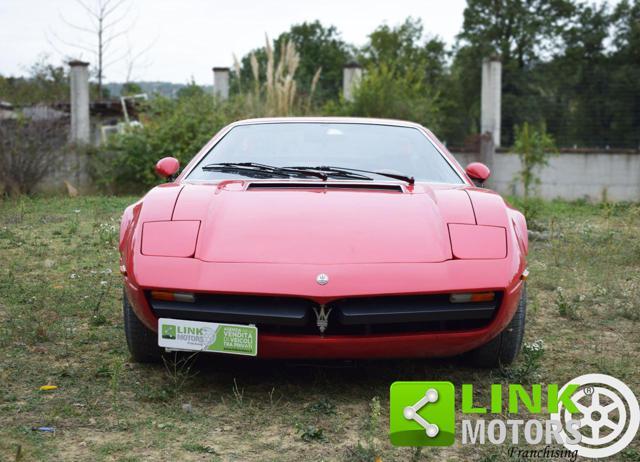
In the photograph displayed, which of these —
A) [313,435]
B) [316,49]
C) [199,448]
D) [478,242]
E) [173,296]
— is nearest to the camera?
[199,448]

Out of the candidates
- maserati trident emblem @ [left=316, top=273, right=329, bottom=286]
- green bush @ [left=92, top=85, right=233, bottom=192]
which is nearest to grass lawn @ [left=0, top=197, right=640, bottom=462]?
maserati trident emblem @ [left=316, top=273, right=329, bottom=286]

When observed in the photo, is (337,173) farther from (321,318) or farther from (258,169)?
(321,318)

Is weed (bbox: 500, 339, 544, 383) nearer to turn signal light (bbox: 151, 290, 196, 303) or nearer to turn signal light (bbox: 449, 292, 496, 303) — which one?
turn signal light (bbox: 449, 292, 496, 303)

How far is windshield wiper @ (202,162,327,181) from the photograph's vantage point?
3779mm

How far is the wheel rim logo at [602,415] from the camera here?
260cm

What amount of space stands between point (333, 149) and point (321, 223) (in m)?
1.09

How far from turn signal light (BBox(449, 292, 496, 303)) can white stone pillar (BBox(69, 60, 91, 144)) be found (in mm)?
11895

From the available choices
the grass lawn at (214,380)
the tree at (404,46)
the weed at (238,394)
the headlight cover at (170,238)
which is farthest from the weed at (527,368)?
the tree at (404,46)

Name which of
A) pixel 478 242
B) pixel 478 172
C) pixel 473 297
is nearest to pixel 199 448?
pixel 473 297

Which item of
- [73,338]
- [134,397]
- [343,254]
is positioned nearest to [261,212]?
[343,254]

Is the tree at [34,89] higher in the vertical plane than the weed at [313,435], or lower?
higher

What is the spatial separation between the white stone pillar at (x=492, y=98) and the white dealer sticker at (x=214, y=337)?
40.9 ft

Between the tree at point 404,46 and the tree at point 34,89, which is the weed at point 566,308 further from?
the tree at point 404,46

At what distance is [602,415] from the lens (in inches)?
114
